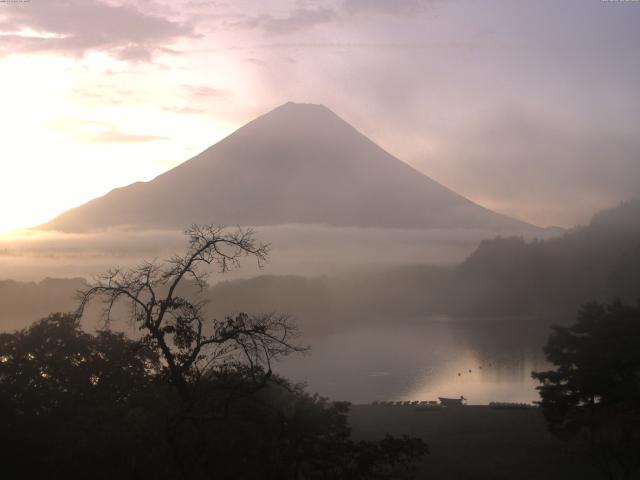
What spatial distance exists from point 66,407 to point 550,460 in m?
8.38

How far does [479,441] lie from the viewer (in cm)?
1377

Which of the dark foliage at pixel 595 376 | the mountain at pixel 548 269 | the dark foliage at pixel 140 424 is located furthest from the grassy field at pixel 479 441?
the mountain at pixel 548 269

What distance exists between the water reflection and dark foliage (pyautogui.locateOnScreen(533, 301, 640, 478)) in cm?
1029

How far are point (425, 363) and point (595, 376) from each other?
67.8 feet

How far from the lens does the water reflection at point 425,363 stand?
24.3 meters

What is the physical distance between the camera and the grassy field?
11.5 m

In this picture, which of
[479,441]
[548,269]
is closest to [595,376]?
[479,441]

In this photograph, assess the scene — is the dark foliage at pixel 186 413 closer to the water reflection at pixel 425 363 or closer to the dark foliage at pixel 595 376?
the dark foliage at pixel 595 376

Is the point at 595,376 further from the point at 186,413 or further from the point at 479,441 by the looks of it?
the point at 186,413

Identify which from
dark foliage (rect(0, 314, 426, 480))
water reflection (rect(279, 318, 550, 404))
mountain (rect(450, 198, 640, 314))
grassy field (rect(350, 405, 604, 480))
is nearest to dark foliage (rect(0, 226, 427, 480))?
dark foliage (rect(0, 314, 426, 480))

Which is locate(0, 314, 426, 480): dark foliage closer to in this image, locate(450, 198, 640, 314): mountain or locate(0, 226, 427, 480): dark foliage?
locate(0, 226, 427, 480): dark foliage

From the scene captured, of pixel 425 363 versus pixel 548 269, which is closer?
pixel 425 363

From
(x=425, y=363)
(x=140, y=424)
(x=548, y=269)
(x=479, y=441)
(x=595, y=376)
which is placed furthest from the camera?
(x=548, y=269)

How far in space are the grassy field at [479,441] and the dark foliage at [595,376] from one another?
0.58 m
